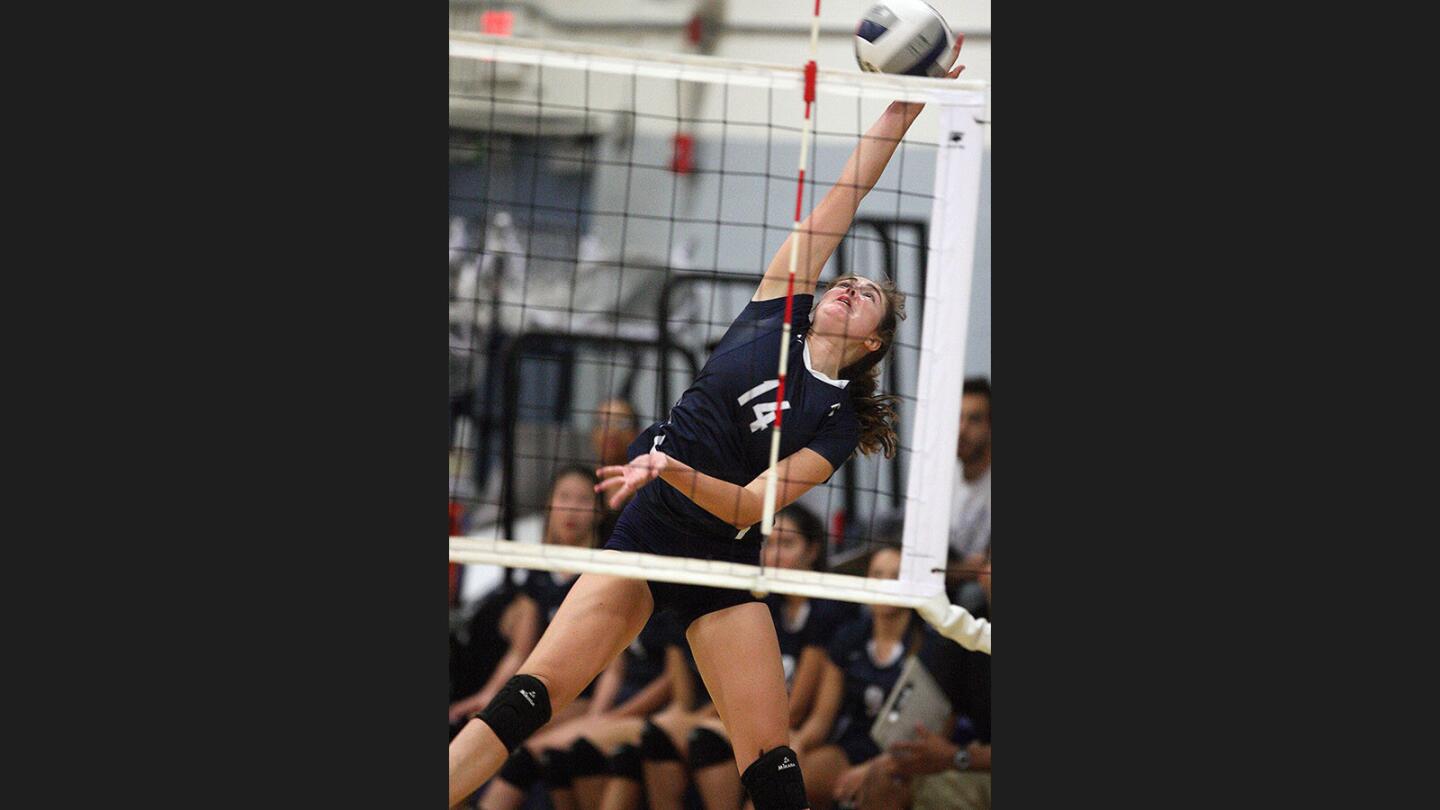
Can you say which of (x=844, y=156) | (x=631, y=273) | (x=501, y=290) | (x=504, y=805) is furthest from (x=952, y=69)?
(x=504, y=805)

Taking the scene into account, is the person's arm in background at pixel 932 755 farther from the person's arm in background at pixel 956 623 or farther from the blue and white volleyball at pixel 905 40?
the blue and white volleyball at pixel 905 40

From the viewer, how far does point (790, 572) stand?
391 cm

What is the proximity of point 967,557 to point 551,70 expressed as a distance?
2003mm

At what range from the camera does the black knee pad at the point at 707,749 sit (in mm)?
4500

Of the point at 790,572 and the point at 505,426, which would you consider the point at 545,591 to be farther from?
the point at 790,572

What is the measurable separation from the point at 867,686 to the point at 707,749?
Answer: 0.55m

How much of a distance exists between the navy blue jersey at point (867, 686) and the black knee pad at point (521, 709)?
1018mm

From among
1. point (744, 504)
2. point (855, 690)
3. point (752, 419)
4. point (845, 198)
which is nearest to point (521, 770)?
point (855, 690)

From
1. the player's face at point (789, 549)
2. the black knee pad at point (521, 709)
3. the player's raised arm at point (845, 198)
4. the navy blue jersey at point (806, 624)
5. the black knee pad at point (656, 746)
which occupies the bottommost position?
the black knee pad at point (656, 746)

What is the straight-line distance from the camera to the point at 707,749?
14.8 ft

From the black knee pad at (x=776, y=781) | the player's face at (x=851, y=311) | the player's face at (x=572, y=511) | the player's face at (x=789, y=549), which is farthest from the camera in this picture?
the player's face at (x=572, y=511)

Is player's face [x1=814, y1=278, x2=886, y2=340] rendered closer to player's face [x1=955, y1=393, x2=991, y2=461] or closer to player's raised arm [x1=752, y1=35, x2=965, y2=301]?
player's raised arm [x1=752, y1=35, x2=965, y2=301]

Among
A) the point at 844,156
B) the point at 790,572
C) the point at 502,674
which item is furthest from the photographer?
the point at 502,674

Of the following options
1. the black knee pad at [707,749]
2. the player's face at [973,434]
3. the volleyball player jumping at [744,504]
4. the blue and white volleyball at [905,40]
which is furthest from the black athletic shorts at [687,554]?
the blue and white volleyball at [905,40]
